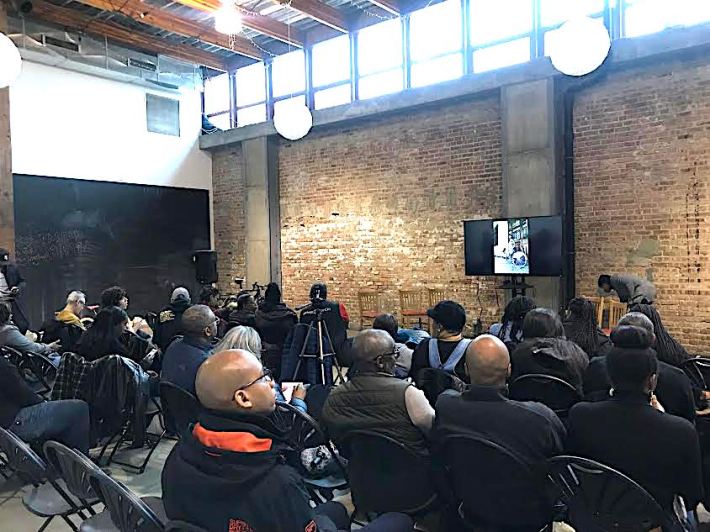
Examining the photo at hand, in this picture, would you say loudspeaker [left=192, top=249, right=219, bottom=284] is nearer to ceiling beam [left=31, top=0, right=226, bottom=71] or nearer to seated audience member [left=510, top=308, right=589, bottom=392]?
ceiling beam [left=31, top=0, right=226, bottom=71]

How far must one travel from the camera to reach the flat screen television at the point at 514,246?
691 cm

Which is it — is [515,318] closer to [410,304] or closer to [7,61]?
[7,61]

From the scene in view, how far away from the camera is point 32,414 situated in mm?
3098

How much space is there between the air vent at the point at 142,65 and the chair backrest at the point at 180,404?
26.5ft

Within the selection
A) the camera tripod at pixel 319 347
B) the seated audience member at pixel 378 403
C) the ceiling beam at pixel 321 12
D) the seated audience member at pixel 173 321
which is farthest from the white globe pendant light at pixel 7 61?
the seated audience member at pixel 378 403

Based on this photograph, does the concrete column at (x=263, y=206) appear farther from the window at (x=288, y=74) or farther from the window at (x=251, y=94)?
the window at (x=288, y=74)

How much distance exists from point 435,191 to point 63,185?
570cm

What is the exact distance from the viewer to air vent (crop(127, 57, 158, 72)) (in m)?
9.73

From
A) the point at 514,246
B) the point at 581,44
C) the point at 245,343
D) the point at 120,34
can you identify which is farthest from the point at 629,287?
the point at 120,34

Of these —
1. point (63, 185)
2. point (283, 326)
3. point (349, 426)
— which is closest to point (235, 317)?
point (283, 326)

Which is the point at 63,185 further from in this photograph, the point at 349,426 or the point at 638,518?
the point at 638,518

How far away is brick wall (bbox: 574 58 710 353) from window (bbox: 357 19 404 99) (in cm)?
292

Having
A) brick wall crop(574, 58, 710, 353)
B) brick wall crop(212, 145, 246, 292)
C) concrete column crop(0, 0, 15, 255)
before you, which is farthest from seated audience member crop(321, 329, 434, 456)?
brick wall crop(212, 145, 246, 292)

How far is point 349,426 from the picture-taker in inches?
91.7
